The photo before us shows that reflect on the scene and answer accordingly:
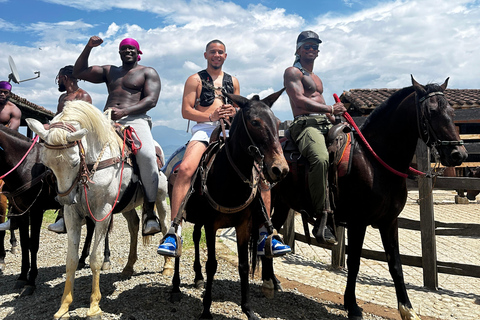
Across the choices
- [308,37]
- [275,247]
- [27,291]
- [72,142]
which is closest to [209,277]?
[275,247]

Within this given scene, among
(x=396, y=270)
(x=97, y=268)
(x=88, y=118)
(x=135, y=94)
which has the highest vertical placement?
(x=135, y=94)

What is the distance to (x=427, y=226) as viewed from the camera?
19.2ft

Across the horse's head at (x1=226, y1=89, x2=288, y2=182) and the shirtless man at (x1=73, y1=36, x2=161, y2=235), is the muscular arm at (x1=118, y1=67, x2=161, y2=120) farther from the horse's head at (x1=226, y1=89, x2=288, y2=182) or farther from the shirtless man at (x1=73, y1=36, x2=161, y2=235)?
the horse's head at (x1=226, y1=89, x2=288, y2=182)

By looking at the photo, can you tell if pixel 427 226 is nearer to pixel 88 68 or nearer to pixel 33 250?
pixel 88 68

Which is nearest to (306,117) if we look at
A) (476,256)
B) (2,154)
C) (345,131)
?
(345,131)

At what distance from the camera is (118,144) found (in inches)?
175

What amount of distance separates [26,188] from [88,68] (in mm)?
1955

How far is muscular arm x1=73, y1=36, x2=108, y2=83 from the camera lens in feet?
16.0

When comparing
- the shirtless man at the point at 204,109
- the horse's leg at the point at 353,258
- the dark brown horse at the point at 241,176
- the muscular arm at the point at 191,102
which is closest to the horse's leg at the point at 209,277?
the dark brown horse at the point at 241,176

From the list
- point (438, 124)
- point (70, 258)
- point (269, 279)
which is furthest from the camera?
point (269, 279)

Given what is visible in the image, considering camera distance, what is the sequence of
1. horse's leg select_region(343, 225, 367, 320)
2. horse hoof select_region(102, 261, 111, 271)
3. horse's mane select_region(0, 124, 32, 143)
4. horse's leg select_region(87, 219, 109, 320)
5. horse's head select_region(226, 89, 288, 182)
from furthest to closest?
horse hoof select_region(102, 261, 111, 271) → horse's mane select_region(0, 124, 32, 143) → horse's leg select_region(343, 225, 367, 320) → horse's leg select_region(87, 219, 109, 320) → horse's head select_region(226, 89, 288, 182)

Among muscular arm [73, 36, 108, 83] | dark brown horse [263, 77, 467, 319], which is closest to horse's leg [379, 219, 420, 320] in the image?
dark brown horse [263, 77, 467, 319]

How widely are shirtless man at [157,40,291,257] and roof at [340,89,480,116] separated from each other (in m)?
10.6

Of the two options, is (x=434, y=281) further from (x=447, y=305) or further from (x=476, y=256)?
(x=476, y=256)
